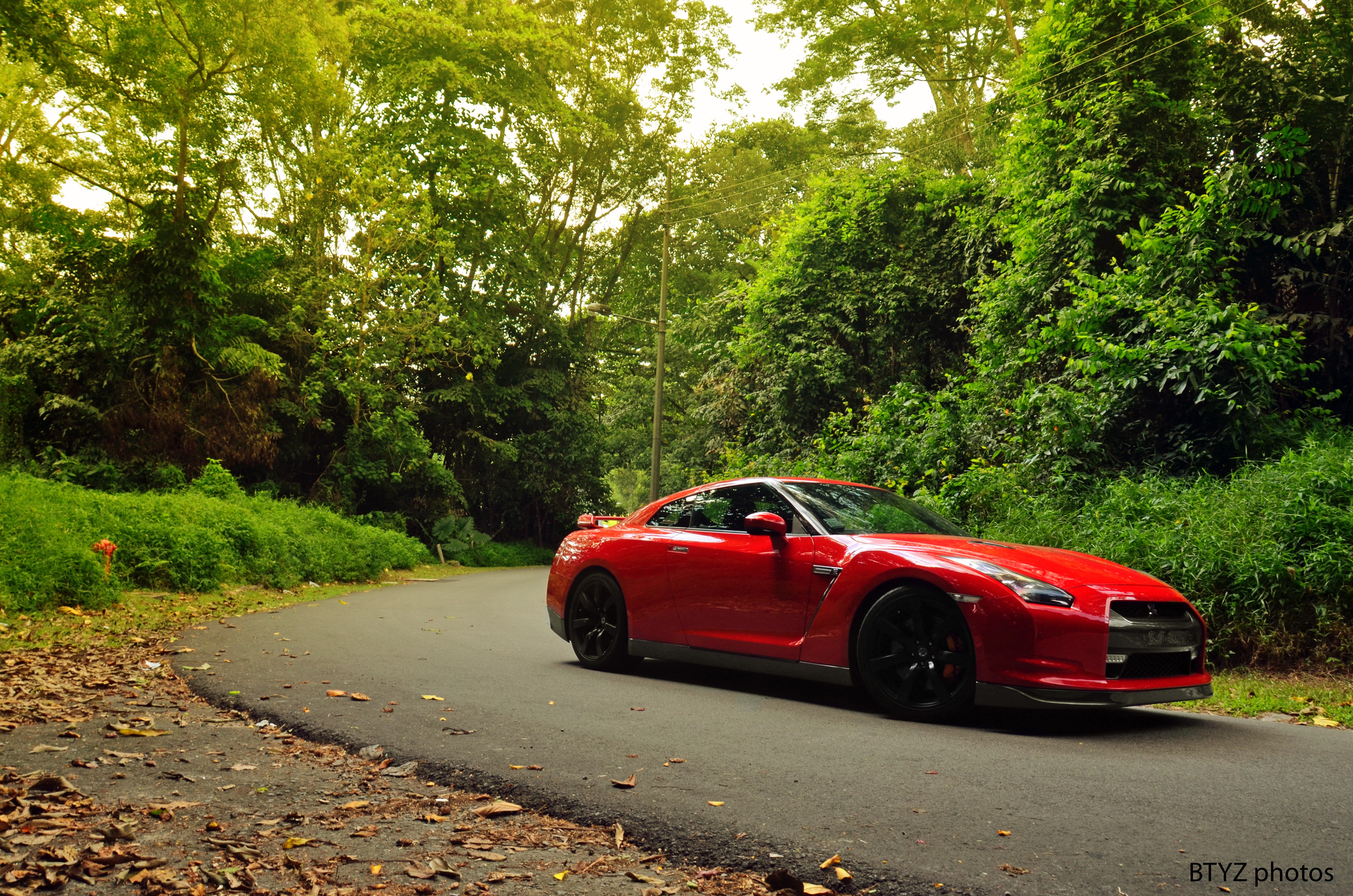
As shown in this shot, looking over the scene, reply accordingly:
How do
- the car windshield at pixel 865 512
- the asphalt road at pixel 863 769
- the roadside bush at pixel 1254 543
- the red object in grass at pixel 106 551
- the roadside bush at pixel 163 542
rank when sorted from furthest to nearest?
the red object in grass at pixel 106 551 < the roadside bush at pixel 163 542 < the roadside bush at pixel 1254 543 < the car windshield at pixel 865 512 < the asphalt road at pixel 863 769

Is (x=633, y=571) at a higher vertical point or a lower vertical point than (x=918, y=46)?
Result: lower

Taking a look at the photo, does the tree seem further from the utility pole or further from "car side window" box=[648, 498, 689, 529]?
"car side window" box=[648, 498, 689, 529]

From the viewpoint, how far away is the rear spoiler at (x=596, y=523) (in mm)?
8273

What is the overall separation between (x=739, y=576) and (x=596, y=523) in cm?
208

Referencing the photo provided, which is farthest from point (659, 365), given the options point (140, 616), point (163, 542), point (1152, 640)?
point (1152, 640)

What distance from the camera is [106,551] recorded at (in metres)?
11.4

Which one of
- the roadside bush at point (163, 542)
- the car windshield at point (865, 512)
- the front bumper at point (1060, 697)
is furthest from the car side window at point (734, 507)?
the roadside bush at point (163, 542)

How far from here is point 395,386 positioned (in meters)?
27.2

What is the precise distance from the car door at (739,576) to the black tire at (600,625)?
0.67 metres

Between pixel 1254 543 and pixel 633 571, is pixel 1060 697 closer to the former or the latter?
pixel 633 571

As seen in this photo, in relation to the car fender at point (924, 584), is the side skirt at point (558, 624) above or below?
below

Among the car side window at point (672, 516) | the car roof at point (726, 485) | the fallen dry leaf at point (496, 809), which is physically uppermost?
the car roof at point (726, 485)

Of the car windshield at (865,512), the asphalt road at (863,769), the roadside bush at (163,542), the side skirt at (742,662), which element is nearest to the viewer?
the asphalt road at (863,769)

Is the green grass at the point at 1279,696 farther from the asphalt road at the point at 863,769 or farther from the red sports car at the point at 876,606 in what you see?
the red sports car at the point at 876,606
